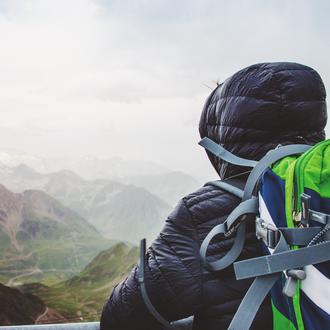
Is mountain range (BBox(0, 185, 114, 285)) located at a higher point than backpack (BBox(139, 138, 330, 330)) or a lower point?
lower

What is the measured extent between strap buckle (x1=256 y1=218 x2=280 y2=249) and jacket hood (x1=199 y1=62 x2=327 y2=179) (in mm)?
220

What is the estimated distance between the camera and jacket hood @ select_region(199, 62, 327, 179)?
1.00m

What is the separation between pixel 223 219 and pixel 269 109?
11.1 inches

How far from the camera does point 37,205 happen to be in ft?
184

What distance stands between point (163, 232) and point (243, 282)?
0.22 m

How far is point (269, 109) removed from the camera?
1.00 m

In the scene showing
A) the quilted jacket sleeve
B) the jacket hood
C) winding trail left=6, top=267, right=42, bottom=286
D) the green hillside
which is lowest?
Result: winding trail left=6, top=267, right=42, bottom=286

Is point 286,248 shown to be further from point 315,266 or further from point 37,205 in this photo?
point 37,205

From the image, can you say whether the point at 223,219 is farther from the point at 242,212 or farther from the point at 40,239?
the point at 40,239

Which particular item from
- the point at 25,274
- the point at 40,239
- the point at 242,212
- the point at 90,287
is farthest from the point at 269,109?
the point at 40,239

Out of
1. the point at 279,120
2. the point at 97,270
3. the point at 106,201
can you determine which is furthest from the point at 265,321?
the point at 106,201

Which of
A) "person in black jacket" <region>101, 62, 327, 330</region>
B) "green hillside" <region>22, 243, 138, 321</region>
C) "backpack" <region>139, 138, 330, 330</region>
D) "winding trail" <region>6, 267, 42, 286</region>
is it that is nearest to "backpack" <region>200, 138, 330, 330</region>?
"backpack" <region>139, 138, 330, 330</region>

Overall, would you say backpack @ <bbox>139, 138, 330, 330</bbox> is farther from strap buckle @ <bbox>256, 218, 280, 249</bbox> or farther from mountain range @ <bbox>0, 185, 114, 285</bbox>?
mountain range @ <bbox>0, 185, 114, 285</bbox>

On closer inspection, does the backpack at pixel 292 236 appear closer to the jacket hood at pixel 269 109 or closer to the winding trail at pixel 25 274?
the jacket hood at pixel 269 109
